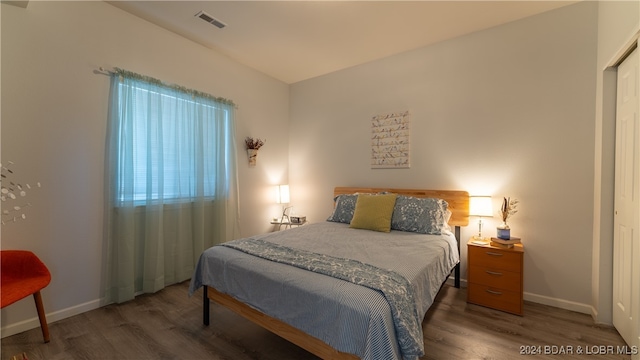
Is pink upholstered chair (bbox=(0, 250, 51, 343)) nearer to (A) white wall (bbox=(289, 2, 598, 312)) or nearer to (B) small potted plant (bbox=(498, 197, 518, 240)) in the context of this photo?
(A) white wall (bbox=(289, 2, 598, 312))

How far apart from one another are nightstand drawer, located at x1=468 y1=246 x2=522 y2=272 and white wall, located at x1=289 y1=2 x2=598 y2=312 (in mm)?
441

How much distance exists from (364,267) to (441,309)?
128 cm

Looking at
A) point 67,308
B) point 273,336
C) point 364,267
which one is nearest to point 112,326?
point 67,308

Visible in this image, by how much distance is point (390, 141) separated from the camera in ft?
11.0

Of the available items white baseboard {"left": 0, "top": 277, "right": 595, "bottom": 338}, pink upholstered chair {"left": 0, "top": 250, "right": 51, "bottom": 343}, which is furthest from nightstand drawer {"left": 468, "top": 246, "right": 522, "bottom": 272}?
pink upholstered chair {"left": 0, "top": 250, "right": 51, "bottom": 343}

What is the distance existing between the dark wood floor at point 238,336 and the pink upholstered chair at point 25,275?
0.25 meters

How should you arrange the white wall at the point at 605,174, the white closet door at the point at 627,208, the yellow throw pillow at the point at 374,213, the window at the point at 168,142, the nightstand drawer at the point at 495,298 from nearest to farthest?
1. the white closet door at the point at 627,208
2. the white wall at the point at 605,174
3. the nightstand drawer at the point at 495,298
4. the window at the point at 168,142
5. the yellow throw pillow at the point at 374,213

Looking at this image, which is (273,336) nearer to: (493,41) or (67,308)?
(67,308)

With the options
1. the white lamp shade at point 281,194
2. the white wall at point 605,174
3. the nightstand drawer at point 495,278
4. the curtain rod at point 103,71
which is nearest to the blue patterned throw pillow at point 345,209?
the white lamp shade at point 281,194

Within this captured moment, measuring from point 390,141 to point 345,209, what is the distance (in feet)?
3.51

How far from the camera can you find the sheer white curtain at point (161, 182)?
2457 mm

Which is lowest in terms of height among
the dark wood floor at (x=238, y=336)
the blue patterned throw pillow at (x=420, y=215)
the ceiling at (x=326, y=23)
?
the dark wood floor at (x=238, y=336)

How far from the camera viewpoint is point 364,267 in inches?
64.7

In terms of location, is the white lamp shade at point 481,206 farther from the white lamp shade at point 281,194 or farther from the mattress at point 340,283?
the white lamp shade at point 281,194
